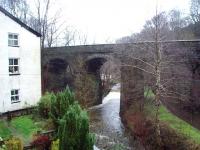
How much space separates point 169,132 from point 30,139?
7993 mm

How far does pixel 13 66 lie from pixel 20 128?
21.2 feet

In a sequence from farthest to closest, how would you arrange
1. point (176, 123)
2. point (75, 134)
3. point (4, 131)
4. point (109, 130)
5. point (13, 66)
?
point (13, 66), point (109, 130), point (176, 123), point (4, 131), point (75, 134)

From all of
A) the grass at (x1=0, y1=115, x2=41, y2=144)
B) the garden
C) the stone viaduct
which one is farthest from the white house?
the stone viaduct

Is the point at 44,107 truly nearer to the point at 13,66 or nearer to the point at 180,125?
the point at 13,66

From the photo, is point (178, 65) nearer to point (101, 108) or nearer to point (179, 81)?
point (179, 81)

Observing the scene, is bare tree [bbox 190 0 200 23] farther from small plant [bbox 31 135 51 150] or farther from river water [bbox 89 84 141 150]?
small plant [bbox 31 135 51 150]

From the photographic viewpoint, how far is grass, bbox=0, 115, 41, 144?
18.4 metres

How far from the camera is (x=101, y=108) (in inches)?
1383

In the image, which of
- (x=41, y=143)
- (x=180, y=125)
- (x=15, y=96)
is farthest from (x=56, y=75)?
(x=41, y=143)

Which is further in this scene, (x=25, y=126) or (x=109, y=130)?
(x=109, y=130)

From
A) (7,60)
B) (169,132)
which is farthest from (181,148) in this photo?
(7,60)

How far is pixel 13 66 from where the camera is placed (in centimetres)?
2500

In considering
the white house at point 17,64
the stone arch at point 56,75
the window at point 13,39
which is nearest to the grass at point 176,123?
the white house at point 17,64

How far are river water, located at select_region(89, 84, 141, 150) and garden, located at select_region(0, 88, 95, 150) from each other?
3787mm
